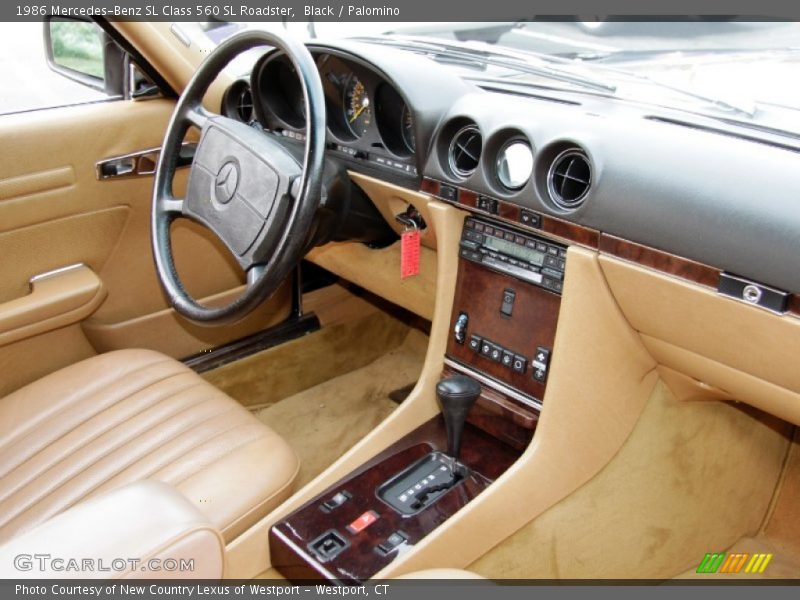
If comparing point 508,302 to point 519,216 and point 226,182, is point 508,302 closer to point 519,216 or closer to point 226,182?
point 519,216

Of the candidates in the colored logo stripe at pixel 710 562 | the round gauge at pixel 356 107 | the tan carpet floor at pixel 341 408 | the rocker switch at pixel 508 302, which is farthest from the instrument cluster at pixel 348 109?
the colored logo stripe at pixel 710 562

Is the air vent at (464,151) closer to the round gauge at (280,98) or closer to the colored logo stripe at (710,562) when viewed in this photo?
the round gauge at (280,98)

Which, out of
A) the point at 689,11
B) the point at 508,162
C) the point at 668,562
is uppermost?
the point at 689,11

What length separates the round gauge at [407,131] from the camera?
67.2 inches

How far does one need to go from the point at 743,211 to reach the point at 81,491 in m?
1.26

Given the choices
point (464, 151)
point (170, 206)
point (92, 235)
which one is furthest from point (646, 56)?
point (92, 235)

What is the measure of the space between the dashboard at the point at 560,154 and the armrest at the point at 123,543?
850mm

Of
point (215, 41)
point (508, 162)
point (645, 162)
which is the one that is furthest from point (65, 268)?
point (645, 162)

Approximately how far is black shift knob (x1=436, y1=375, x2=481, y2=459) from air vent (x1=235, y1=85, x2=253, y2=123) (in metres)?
0.93

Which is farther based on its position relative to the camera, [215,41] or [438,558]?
[215,41]

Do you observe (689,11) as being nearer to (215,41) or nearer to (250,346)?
(215,41)

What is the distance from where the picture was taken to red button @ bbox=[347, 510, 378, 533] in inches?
62.6

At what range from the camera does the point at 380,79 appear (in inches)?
68.0

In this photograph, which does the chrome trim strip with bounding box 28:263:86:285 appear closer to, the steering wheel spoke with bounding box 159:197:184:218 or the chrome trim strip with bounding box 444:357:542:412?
the steering wheel spoke with bounding box 159:197:184:218
